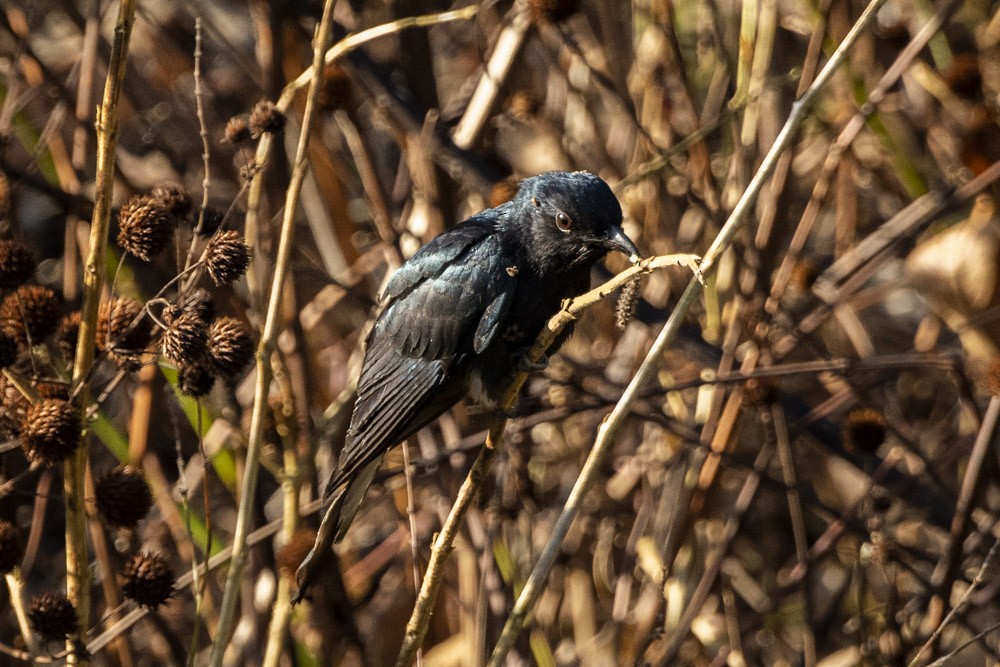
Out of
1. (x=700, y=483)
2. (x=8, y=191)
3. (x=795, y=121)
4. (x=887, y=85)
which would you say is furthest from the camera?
(x=700, y=483)

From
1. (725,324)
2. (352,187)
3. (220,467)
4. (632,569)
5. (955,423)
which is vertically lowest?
(955,423)

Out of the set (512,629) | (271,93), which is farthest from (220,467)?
(512,629)

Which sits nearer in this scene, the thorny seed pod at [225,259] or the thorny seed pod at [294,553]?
the thorny seed pod at [225,259]

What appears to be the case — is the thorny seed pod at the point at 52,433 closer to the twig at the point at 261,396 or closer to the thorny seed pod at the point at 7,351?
the thorny seed pod at the point at 7,351

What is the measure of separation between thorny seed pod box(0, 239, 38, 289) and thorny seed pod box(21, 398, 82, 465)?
1.18 feet

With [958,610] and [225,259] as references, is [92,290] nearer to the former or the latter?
[225,259]

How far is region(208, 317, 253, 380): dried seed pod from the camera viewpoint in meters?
2.41

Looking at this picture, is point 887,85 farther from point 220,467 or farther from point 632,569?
point 220,467

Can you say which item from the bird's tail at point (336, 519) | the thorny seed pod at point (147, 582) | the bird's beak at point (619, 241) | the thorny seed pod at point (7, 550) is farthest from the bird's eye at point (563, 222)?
the thorny seed pod at point (7, 550)

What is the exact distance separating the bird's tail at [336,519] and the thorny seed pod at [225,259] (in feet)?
3.25

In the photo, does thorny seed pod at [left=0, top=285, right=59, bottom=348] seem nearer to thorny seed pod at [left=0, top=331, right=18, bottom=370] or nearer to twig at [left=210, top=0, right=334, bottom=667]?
thorny seed pod at [left=0, top=331, right=18, bottom=370]

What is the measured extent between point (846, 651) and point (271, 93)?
3350 mm

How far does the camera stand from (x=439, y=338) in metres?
3.54

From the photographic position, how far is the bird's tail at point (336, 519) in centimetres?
310
